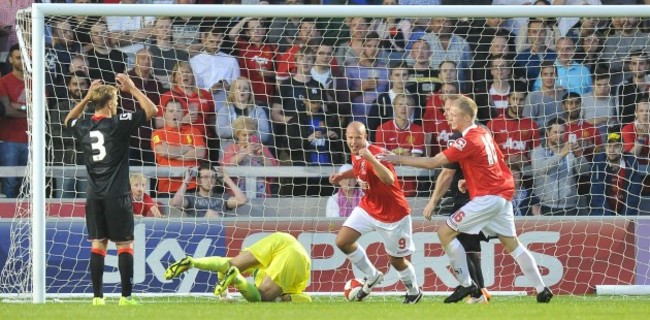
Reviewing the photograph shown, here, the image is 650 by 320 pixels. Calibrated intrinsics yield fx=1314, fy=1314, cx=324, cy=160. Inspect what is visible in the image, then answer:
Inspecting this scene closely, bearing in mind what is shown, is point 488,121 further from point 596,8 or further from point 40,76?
point 40,76

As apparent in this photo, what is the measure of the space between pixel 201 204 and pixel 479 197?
3489 mm

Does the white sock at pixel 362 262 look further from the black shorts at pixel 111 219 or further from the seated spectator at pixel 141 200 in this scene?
the seated spectator at pixel 141 200

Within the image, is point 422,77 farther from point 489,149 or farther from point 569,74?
point 489,149

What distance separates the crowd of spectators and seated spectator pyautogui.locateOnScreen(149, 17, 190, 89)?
15 millimetres

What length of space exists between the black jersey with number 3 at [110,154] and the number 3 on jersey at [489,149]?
9.29 ft

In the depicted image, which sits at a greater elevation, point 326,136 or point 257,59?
point 257,59

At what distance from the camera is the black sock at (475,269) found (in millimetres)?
11570

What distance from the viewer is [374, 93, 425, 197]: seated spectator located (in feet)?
44.9

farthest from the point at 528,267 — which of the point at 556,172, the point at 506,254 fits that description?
the point at 556,172

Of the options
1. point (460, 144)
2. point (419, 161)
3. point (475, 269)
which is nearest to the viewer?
point (419, 161)

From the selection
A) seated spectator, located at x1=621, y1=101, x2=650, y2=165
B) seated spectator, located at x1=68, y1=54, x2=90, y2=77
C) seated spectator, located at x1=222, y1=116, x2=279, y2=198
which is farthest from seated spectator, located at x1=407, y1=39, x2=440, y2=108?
seated spectator, located at x1=68, y1=54, x2=90, y2=77

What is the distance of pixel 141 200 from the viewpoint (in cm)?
1315

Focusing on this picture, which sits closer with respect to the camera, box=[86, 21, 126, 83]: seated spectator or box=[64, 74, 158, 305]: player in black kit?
box=[64, 74, 158, 305]: player in black kit

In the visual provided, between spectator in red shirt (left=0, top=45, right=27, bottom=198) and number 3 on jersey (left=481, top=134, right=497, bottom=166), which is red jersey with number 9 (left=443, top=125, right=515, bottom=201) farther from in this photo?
spectator in red shirt (left=0, top=45, right=27, bottom=198)
